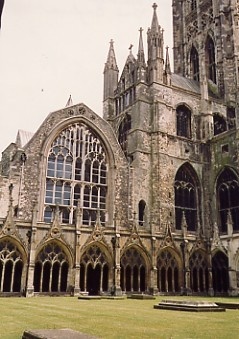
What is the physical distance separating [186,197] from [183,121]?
8736 mm

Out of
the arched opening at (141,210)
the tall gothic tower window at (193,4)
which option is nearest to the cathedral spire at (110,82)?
the arched opening at (141,210)

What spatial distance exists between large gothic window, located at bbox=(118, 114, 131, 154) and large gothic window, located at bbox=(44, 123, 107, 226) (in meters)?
5.30

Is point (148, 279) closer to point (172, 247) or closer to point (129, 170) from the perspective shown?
point (172, 247)

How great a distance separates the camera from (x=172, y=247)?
30.3 m

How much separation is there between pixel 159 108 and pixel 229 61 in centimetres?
1487

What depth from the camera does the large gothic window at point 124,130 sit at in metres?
40.8

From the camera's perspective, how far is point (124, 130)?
41500 mm

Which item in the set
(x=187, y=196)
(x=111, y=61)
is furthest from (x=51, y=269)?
(x=111, y=61)

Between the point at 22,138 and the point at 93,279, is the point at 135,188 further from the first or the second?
the point at 22,138

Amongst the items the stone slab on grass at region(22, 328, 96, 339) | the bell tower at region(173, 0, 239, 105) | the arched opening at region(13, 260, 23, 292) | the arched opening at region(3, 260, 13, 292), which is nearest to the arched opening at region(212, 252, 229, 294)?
the arched opening at region(13, 260, 23, 292)

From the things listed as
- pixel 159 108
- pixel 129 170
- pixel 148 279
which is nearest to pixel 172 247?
pixel 148 279

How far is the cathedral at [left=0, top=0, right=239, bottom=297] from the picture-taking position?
26000mm

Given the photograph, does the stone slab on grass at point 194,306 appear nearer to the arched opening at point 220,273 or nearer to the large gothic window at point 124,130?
the arched opening at point 220,273

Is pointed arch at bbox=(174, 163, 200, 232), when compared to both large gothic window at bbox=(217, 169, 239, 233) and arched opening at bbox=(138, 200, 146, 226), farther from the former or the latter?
arched opening at bbox=(138, 200, 146, 226)
